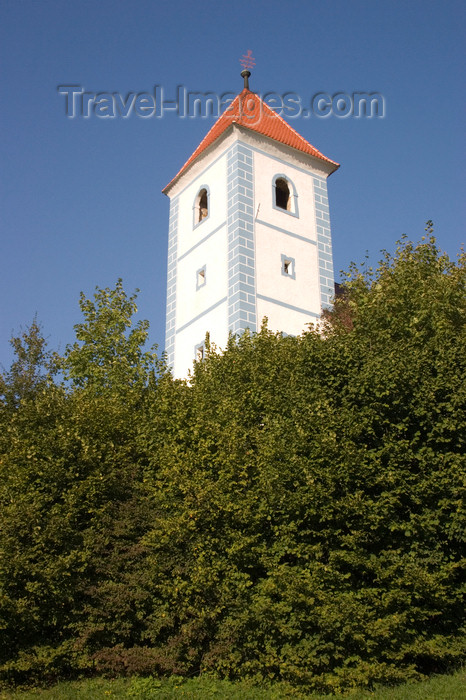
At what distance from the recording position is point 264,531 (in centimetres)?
1201

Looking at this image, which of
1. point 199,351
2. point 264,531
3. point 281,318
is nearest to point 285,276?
point 281,318

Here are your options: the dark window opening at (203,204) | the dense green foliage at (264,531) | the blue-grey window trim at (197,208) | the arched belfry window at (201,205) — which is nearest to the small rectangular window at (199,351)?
the blue-grey window trim at (197,208)

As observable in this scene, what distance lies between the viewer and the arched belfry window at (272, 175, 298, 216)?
24.8 meters

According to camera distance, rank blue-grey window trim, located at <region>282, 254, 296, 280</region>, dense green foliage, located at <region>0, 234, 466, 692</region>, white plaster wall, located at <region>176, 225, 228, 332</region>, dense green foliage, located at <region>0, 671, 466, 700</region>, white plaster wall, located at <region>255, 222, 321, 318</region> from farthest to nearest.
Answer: blue-grey window trim, located at <region>282, 254, 296, 280</region>
white plaster wall, located at <region>176, 225, 228, 332</region>
white plaster wall, located at <region>255, 222, 321, 318</region>
dense green foliage, located at <region>0, 234, 466, 692</region>
dense green foliage, located at <region>0, 671, 466, 700</region>

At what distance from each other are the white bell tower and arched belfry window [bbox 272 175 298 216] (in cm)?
4

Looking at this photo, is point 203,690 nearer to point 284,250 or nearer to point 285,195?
point 284,250

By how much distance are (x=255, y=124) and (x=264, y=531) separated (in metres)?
18.0

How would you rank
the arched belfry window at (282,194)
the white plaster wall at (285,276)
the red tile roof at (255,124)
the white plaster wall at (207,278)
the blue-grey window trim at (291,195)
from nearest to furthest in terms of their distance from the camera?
the white plaster wall at (285,276)
the white plaster wall at (207,278)
the blue-grey window trim at (291,195)
the arched belfry window at (282,194)
the red tile roof at (255,124)

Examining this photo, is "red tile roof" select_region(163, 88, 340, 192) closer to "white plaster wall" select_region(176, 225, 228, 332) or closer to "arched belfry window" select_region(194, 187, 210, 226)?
"arched belfry window" select_region(194, 187, 210, 226)

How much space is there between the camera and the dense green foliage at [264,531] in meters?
10.6

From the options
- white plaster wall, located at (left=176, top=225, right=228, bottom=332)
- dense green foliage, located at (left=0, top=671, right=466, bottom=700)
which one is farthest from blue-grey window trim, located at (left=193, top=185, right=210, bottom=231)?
dense green foliage, located at (left=0, top=671, right=466, bottom=700)

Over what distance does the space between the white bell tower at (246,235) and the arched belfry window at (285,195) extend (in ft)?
0.14

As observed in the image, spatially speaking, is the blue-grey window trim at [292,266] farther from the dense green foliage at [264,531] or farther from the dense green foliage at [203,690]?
the dense green foliage at [203,690]

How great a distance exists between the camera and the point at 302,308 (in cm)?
2269
